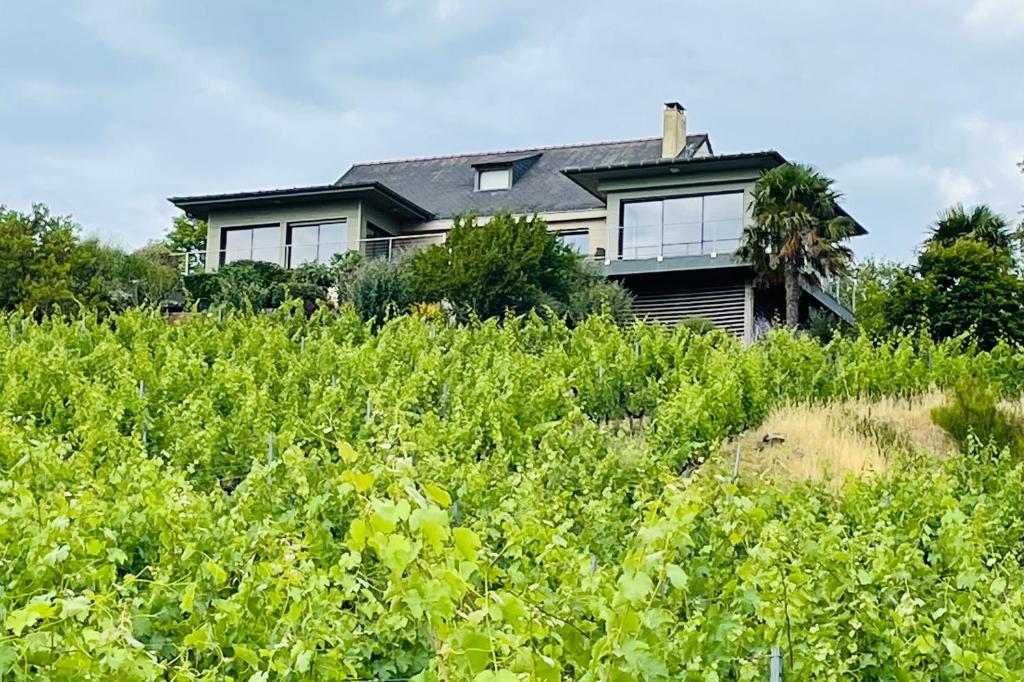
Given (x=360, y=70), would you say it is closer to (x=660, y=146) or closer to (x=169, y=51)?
(x=169, y=51)

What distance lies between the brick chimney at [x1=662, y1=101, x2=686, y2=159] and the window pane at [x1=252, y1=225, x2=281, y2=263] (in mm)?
8057

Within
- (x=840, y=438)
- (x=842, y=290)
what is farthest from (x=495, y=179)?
(x=840, y=438)

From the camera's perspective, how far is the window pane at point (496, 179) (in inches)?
1167

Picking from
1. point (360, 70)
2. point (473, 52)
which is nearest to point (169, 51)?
point (360, 70)

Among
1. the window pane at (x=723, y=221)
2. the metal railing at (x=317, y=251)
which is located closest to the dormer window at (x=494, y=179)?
the metal railing at (x=317, y=251)

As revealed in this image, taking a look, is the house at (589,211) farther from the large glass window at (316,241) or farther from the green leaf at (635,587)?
the green leaf at (635,587)

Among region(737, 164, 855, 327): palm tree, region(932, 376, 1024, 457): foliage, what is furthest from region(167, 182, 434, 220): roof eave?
→ region(932, 376, 1024, 457): foliage

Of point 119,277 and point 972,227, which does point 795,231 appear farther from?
point 119,277

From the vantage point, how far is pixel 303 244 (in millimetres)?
27406

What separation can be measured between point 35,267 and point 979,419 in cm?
1822

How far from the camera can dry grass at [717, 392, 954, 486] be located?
412 inches

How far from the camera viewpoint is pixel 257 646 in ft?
13.5

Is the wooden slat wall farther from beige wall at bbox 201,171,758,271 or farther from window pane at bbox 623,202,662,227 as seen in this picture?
window pane at bbox 623,202,662,227

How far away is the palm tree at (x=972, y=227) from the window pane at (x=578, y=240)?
21.3 ft
